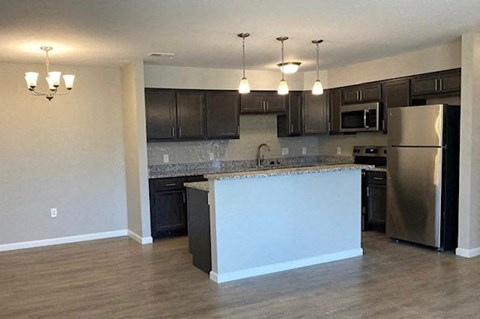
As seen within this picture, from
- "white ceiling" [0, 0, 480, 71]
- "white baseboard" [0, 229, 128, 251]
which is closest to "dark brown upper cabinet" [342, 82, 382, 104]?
"white ceiling" [0, 0, 480, 71]

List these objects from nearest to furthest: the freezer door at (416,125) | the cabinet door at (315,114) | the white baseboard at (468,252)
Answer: the white baseboard at (468,252) < the freezer door at (416,125) < the cabinet door at (315,114)

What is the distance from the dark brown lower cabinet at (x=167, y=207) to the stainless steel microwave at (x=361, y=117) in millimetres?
2463

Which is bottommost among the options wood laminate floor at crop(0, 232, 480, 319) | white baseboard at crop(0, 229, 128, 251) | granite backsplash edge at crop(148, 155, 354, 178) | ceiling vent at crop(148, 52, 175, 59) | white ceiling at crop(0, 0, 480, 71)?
wood laminate floor at crop(0, 232, 480, 319)

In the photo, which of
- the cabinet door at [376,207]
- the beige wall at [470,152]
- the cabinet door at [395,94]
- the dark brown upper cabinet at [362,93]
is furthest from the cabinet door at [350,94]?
the beige wall at [470,152]

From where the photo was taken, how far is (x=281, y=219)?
4469 millimetres

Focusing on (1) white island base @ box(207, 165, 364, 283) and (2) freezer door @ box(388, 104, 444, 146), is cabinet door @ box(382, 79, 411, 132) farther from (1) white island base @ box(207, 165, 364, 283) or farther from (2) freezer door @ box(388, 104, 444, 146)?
(1) white island base @ box(207, 165, 364, 283)

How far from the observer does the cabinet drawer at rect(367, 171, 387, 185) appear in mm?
5875

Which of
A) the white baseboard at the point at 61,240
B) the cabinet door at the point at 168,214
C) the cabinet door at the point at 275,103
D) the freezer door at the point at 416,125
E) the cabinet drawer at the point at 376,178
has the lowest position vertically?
the white baseboard at the point at 61,240

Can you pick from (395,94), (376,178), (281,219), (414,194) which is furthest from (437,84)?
(281,219)

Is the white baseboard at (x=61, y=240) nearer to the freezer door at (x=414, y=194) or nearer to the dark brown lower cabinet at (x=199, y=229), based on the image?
the dark brown lower cabinet at (x=199, y=229)

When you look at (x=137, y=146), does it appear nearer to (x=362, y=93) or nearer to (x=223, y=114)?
(x=223, y=114)

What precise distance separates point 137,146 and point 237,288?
258 cm

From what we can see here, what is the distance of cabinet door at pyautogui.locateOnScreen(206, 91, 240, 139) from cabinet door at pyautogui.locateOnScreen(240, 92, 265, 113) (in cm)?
9

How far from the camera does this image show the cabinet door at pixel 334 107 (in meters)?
6.82
